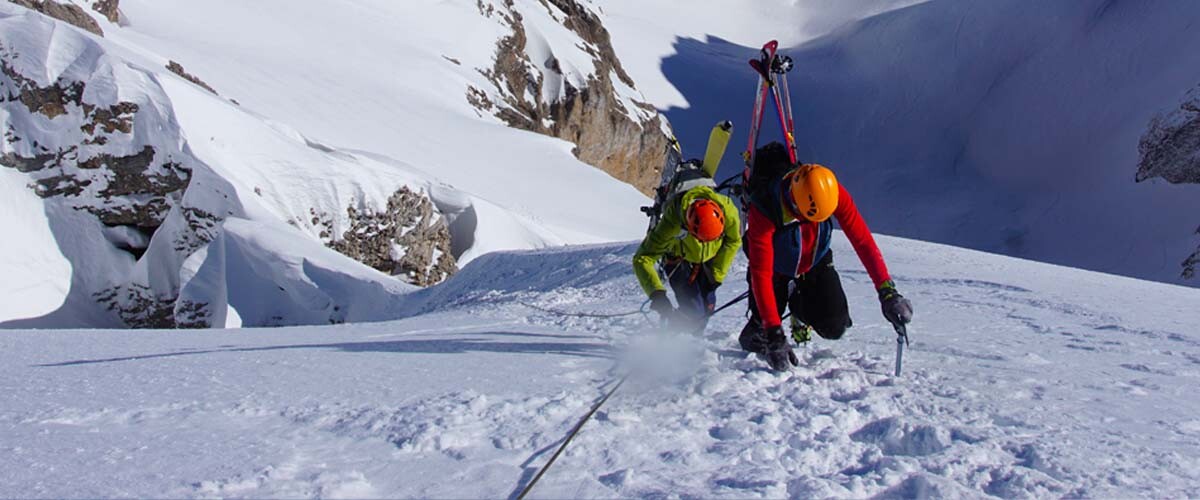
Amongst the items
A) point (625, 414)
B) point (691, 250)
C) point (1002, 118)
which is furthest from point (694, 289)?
point (1002, 118)

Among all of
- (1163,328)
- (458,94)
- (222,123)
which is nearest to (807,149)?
(458,94)

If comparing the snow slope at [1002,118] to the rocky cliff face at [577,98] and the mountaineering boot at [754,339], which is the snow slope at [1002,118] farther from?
the mountaineering boot at [754,339]

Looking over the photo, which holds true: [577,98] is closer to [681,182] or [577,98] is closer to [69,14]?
[69,14]

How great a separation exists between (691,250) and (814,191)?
1.33 meters

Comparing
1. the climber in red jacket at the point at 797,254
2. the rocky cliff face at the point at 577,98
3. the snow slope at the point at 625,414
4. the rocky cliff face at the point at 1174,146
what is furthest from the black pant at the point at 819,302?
the rocky cliff face at the point at 1174,146

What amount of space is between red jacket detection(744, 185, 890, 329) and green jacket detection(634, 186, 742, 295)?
618 millimetres

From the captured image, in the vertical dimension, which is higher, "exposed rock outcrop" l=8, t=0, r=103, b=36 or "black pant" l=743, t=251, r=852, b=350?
"black pant" l=743, t=251, r=852, b=350

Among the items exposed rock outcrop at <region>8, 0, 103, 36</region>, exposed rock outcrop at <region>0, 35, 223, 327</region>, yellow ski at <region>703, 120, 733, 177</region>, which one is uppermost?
yellow ski at <region>703, 120, 733, 177</region>

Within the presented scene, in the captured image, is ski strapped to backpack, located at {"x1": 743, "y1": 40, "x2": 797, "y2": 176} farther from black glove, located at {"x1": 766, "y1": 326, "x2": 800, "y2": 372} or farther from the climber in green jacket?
black glove, located at {"x1": 766, "y1": 326, "x2": 800, "y2": 372}

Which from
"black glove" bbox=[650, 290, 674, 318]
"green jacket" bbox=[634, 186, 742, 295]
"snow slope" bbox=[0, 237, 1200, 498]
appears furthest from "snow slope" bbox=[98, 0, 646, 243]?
"snow slope" bbox=[0, 237, 1200, 498]

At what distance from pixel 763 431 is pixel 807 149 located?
125 ft

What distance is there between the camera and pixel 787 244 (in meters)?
4.12

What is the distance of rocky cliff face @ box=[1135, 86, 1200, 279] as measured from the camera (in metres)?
23.7

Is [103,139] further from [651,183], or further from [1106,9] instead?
[1106,9]
